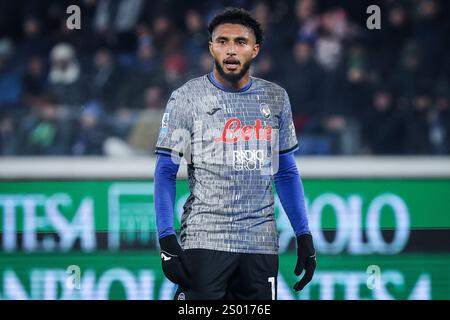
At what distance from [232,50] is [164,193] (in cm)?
67

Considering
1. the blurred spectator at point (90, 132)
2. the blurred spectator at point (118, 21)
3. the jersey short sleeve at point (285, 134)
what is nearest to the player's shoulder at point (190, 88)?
the jersey short sleeve at point (285, 134)

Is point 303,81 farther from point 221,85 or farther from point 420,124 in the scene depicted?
point 221,85

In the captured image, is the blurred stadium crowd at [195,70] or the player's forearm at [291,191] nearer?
the player's forearm at [291,191]

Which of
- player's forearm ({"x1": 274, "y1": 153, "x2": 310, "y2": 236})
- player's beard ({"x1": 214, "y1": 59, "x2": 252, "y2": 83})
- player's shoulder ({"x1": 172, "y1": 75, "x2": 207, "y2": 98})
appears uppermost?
player's beard ({"x1": 214, "y1": 59, "x2": 252, "y2": 83})

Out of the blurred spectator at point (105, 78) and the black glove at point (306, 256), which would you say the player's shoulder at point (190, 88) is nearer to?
the black glove at point (306, 256)

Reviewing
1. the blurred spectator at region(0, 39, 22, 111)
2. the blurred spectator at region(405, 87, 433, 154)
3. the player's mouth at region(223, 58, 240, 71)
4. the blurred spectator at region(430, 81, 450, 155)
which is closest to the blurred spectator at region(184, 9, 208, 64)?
the blurred spectator at region(0, 39, 22, 111)

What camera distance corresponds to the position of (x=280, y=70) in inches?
288

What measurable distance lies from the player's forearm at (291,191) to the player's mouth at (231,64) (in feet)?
1.50

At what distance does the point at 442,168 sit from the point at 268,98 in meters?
3.00

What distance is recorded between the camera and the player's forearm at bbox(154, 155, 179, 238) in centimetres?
394

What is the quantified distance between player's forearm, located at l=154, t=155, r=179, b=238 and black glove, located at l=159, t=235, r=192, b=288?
49 mm

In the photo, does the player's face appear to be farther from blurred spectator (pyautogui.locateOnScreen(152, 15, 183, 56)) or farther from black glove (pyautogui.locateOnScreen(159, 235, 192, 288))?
blurred spectator (pyautogui.locateOnScreen(152, 15, 183, 56))

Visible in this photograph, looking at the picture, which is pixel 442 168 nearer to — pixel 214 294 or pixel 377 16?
pixel 377 16

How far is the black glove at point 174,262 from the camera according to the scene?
3869 mm
